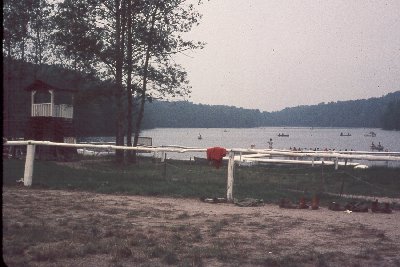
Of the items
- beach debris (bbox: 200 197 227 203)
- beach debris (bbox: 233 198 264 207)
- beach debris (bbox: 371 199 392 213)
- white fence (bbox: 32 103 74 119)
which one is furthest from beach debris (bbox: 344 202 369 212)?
white fence (bbox: 32 103 74 119)

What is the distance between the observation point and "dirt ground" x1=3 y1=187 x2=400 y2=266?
5855 mm

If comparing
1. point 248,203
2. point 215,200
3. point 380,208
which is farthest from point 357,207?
point 215,200

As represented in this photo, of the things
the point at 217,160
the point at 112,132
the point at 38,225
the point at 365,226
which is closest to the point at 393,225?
the point at 365,226

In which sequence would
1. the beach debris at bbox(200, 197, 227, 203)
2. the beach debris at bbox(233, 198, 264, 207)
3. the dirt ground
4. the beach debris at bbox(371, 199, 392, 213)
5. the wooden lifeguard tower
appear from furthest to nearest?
the wooden lifeguard tower < the beach debris at bbox(200, 197, 227, 203) < the beach debris at bbox(233, 198, 264, 207) < the beach debris at bbox(371, 199, 392, 213) < the dirt ground

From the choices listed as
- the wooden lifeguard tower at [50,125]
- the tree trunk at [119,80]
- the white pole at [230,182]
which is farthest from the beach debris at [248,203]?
the wooden lifeguard tower at [50,125]

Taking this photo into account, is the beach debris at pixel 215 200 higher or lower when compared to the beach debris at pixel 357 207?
lower

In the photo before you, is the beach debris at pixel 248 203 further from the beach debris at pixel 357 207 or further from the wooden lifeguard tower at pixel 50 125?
the wooden lifeguard tower at pixel 50 125

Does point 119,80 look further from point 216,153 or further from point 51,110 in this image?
point 216,153

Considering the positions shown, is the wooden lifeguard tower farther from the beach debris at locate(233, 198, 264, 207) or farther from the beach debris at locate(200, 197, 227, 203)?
the beach debris at locate(233, 198, 264, 207)

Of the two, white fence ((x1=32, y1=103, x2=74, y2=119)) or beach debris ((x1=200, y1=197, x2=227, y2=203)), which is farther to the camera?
white fence ((x1=32, y1=103, x2=74, y2=119))

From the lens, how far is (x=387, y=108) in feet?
478

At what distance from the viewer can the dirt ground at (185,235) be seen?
5.86 m

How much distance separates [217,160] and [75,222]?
18.1 ft

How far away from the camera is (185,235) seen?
7223 millimetres
